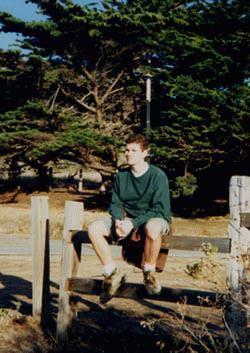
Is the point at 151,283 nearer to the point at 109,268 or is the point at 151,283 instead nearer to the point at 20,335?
the point at 109,268

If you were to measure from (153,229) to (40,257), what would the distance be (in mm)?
1882

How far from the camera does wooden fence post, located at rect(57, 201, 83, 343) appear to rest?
5.09 m

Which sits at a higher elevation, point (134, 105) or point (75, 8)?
point (75, 8)

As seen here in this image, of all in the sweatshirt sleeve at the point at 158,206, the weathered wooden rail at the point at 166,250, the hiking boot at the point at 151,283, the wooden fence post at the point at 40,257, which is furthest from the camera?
the wooden fence post at the point at 40,257

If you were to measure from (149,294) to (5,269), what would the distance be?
655 cm

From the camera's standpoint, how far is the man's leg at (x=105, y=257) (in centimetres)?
459

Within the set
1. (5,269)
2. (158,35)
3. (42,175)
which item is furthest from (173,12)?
(5,269)

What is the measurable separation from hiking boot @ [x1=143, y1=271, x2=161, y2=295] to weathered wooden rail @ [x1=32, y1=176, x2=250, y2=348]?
118 millimetres

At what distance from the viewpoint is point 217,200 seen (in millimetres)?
25078

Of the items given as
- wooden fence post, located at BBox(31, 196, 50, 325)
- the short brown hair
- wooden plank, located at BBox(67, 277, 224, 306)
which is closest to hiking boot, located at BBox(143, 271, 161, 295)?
wooden plank, located at BBox(67, 277, 224, 306)

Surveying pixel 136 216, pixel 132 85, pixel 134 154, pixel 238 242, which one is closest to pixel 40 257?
pixel 136 216

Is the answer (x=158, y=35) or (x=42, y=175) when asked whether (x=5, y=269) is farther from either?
(x=42, y=175)

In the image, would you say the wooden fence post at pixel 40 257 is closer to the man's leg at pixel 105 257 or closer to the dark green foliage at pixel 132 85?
the man's leg at pixel 105 257

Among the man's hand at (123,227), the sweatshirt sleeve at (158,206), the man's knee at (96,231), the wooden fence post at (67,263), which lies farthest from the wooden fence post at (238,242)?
the wooden fence post at (67,263)
